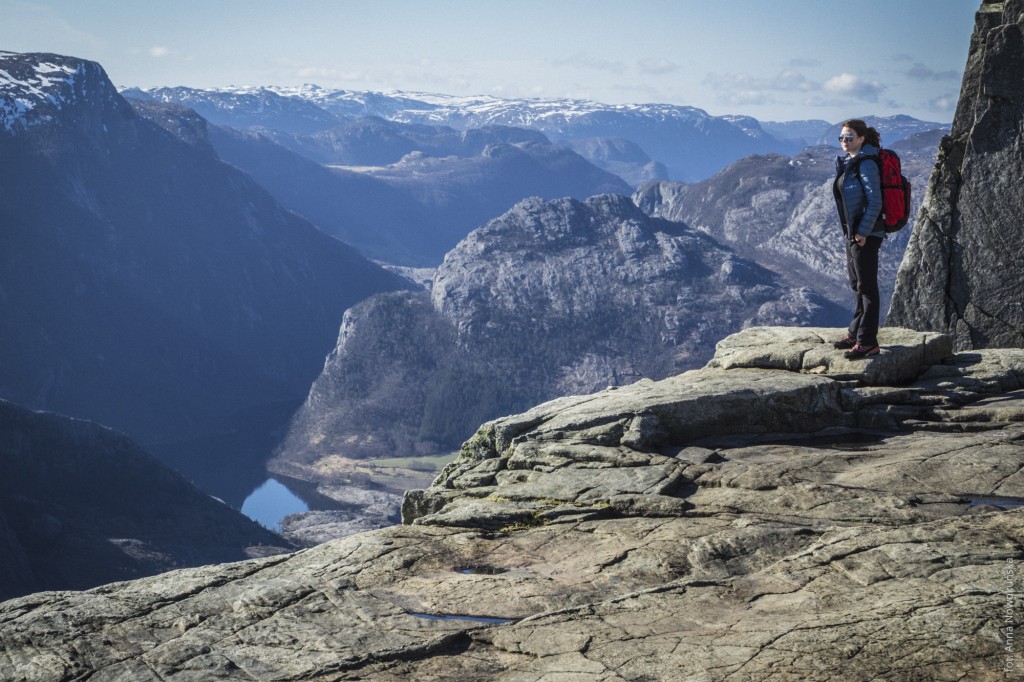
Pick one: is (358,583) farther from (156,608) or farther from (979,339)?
(979,339)

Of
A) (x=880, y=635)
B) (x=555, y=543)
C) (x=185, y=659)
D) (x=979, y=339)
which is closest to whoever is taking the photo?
(x=880, y=635)

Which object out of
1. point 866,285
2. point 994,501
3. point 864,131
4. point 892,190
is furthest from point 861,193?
point 994,501

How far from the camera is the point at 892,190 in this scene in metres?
29.2

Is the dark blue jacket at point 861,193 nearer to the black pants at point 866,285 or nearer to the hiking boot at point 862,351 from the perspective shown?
the black pants at point 866,285

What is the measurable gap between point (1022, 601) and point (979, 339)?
2694cm

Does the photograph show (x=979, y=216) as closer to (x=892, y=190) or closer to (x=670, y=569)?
(x=892, y=190)

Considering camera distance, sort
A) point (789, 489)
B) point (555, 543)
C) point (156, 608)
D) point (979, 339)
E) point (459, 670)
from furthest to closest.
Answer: point (979, 339)
point (789, 489)
point (555, 543)
point (156, 608)
point (459, 670)

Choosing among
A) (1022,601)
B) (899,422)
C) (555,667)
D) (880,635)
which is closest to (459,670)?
(555,667)

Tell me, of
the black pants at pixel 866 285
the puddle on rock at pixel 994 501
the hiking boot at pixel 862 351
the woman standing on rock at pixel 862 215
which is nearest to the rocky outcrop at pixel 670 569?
the puddle on rock at pixel 994 501

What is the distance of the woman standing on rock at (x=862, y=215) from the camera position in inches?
1142

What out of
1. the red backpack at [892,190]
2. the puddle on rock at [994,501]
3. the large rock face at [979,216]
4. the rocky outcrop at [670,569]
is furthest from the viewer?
the large rock face at [979,216]

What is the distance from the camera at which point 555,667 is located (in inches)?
664

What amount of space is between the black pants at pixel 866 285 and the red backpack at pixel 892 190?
1093 mm

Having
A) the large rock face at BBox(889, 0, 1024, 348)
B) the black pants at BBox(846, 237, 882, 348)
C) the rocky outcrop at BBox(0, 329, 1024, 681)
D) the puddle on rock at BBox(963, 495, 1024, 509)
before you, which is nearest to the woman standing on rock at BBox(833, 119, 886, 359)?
the black pants at BBox(846, 237, 882, 348)
